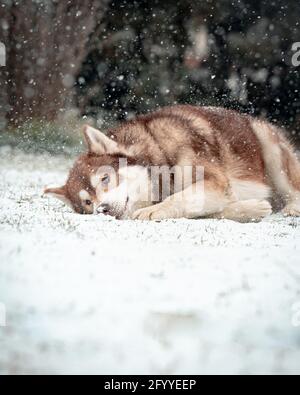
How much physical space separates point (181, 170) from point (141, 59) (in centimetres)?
972

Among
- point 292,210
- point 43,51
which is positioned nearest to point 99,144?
point 292,210

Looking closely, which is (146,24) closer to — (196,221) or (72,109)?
(72,109)

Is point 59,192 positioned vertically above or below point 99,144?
below

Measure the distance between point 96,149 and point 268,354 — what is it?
332 centimetres

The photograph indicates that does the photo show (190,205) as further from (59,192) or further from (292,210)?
(292,210)

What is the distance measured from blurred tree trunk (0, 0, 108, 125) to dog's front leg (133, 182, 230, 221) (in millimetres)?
9389

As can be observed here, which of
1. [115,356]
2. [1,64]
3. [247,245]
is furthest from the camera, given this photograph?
[1,64]

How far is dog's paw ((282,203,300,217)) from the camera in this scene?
6.44m

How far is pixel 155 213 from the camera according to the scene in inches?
212

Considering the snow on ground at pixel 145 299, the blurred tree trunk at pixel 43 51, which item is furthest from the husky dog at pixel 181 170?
the blurred tree trunk at pixel 43 51

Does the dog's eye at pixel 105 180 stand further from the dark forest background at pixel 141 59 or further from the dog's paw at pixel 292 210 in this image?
the dark forest background at pixel 141 59

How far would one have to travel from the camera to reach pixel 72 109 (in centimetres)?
1467

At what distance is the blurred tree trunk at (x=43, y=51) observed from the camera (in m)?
14.1

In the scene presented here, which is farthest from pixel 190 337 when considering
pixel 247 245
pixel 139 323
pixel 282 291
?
pixel 247 245
